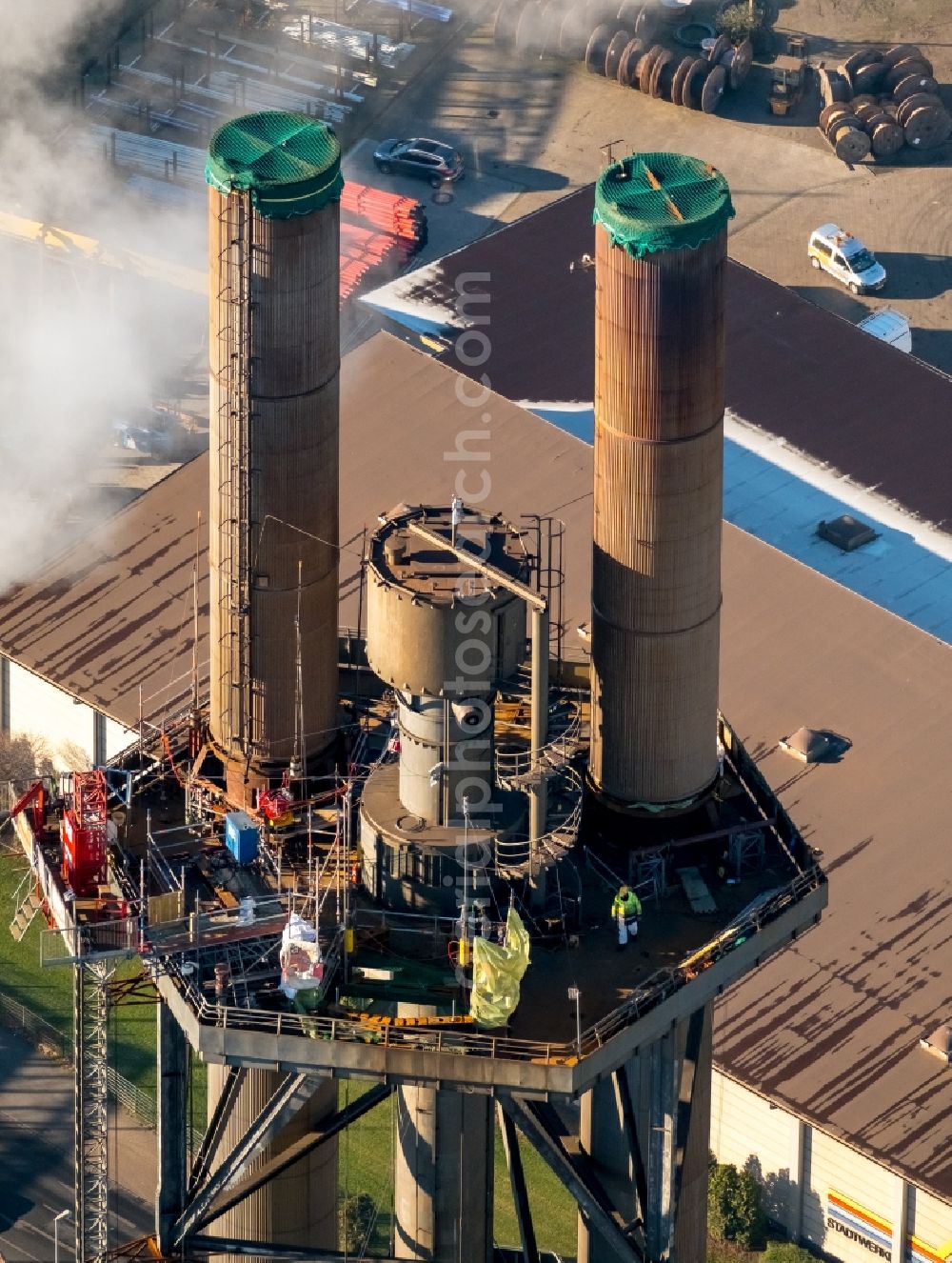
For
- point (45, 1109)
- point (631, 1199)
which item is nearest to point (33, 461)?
point (45, 1109)

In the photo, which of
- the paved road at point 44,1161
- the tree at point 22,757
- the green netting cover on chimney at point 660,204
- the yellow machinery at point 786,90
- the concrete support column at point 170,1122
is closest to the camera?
the green netting cover on chimney at point 660,204

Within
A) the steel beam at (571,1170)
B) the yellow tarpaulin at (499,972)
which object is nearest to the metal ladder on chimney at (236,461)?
the yellow tarpaulin at (499,972)

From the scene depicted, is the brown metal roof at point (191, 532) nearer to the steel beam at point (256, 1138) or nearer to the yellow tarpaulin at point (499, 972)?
the steel beam at point (256, 1138)

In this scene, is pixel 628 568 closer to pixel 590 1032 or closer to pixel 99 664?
pixel 590 1032

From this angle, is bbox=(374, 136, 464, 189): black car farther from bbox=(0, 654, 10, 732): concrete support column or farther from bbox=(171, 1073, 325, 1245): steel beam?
bbox=(171, 1073, 325, 1245): steel beam

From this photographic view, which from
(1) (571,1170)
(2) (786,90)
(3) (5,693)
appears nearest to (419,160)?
(2) (786,90)

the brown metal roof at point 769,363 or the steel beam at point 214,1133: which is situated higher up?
the steel beam at point 214,1133
